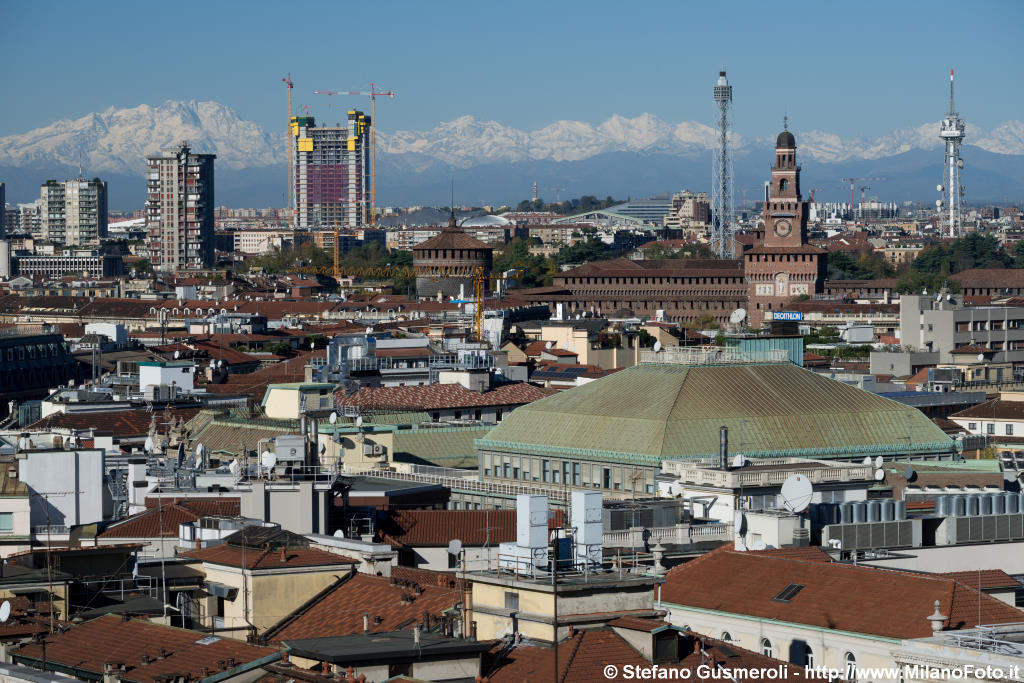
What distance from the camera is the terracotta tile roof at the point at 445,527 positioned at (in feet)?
124

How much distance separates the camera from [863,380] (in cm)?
7512

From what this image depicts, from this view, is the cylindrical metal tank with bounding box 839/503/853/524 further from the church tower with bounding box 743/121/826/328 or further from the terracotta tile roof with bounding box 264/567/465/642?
the church tower with bounding box 743/121/826/328

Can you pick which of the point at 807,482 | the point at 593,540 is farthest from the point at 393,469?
the point at 593,540

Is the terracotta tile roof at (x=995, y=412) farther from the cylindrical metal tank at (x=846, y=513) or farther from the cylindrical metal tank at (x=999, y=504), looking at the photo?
the cylindrical metal tank at (x=846, y=513)

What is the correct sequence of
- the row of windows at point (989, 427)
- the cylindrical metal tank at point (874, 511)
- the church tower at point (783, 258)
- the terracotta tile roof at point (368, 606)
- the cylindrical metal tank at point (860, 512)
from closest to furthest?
the terracotta tile roof at point (368, 606) → the cylindrical metal tank at point (860, 512) → the cylindrical metal tank at point (874, 511) → the row of windows at point (989, 427) → the church tower at point (783, 258)

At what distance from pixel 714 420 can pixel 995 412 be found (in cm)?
2491

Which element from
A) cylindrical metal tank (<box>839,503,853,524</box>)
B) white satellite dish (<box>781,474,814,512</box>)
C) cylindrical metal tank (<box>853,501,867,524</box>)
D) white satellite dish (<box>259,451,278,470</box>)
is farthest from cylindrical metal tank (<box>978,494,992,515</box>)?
white satellite dish (<box>259,451,278,470</box>)

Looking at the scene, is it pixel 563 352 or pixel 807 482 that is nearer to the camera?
pixel 807 482

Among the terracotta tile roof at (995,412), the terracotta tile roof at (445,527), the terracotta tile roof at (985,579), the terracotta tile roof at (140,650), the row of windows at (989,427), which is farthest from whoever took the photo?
the terracotta tile roof at (995,412)

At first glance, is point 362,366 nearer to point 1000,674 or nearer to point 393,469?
point 393,469

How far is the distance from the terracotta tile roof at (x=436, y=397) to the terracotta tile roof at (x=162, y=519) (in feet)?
82.2

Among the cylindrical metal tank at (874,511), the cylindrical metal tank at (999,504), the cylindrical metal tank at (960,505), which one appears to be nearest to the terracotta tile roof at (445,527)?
the cylindrical metal tank at (874,511)

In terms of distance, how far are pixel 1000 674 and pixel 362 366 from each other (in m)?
55.2

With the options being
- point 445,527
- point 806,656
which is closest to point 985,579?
point 806,656
